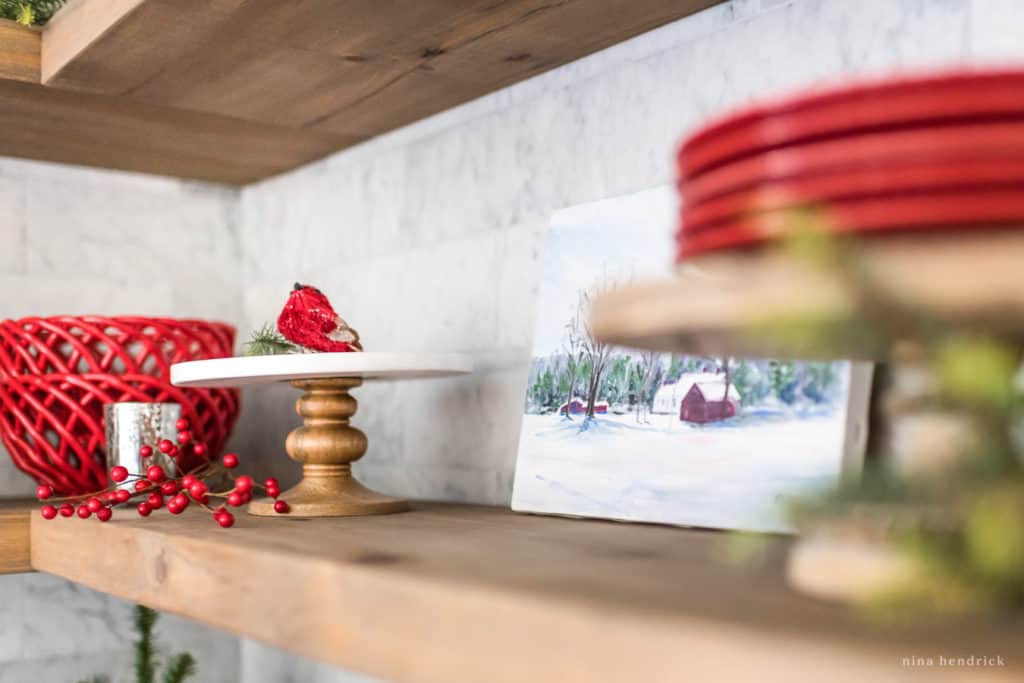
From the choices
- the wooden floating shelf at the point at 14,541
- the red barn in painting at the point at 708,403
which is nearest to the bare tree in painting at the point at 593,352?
the red barn in painting at the point at 708,403

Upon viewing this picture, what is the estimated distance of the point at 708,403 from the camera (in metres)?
0.88

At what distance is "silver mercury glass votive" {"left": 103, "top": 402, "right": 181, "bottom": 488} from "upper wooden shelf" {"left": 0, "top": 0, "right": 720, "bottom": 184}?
1.20ft

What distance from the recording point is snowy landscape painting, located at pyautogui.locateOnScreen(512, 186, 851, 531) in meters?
0.81

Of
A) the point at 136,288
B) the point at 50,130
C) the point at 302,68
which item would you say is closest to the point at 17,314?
the point at 136,288

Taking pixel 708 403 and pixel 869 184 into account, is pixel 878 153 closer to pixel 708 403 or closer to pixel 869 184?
pixel 869 184

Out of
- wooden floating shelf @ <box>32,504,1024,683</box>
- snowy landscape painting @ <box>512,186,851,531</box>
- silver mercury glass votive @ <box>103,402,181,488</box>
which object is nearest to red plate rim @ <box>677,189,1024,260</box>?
wooden floating shelf @ <box>32,504,1024,683</box>

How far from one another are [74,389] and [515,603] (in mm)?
969

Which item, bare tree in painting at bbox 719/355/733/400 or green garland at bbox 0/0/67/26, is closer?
bare tree in painting at bbox 719/355/733/400

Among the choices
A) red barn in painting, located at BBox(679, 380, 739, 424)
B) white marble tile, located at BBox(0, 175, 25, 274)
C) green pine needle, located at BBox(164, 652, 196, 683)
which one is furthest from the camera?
white marble tile, located at BBox(0, 175, 25, 274)

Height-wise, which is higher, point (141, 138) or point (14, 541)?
point (141, 138)

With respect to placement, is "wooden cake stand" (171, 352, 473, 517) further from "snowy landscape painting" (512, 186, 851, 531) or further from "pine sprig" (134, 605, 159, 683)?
"pine sprig" (134, 605, 159, 683)

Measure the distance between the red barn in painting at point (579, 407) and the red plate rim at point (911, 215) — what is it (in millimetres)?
494

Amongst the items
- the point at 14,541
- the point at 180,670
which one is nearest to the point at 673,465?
the point at 14,541

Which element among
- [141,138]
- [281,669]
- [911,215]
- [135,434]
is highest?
[141,138]
